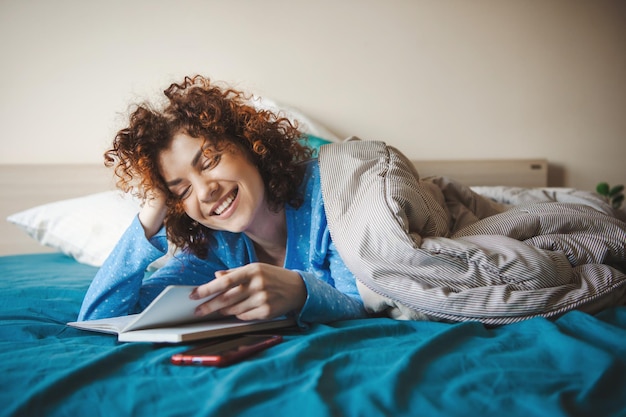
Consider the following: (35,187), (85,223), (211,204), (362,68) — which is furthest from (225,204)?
(362,68)

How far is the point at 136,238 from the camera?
119cm

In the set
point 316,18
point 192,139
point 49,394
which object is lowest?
point 49,394

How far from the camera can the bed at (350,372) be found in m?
0.62

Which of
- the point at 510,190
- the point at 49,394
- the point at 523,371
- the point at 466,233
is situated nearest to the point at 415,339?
the point at 523,371

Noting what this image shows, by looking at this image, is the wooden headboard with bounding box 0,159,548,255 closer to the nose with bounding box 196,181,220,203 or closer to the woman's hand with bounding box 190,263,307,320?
the nose with bounding box 196,181,220,203

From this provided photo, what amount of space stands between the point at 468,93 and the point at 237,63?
1057 mm

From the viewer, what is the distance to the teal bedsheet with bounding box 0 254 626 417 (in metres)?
0.62

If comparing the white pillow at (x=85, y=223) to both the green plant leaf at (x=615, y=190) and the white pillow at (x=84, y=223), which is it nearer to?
the white pillow at (x=84, y=223)

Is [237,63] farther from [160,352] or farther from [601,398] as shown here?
[601,398]

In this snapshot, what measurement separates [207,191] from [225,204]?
0.17ft

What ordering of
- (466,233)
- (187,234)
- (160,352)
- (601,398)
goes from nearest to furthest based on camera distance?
1. (601,398)
2. (160,352)
3. (466,233)
4. (187,234)

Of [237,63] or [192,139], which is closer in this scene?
[192,139]

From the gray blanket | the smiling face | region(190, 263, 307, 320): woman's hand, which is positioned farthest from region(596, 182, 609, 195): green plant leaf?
region(190, 263, 307, 320): woman's hand

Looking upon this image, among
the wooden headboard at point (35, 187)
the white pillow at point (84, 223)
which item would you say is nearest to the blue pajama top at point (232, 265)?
the white pillow at point (84, 223)
